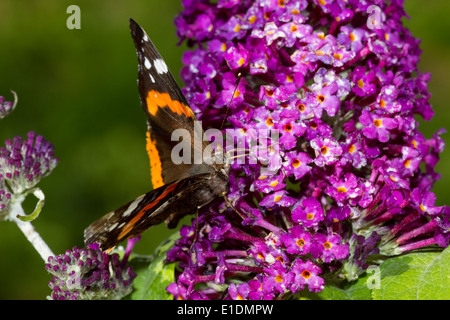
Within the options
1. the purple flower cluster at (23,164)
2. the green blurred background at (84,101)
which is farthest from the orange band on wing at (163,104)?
the green blurred background at (84,101)

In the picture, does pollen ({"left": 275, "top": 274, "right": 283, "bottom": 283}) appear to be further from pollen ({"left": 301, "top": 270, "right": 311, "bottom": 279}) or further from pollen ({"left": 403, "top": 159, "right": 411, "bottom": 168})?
pollen ({"left": 403, "top": 159, "right": 411, "bottom": 168})

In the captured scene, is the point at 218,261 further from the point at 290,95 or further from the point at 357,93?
the point at 357,93

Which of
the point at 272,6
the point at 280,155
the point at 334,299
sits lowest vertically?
the point at 334,299

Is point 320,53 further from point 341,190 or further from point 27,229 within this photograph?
point 27,229

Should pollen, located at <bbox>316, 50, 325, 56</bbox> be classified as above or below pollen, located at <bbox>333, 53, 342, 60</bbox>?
above

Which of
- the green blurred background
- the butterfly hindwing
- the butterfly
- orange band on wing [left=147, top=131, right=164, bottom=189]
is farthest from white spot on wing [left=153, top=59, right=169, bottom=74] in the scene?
the green blurred background

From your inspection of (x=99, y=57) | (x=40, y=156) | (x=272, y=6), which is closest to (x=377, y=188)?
(x=272, y=6)

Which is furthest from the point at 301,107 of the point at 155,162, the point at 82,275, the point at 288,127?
the point at 82,275
